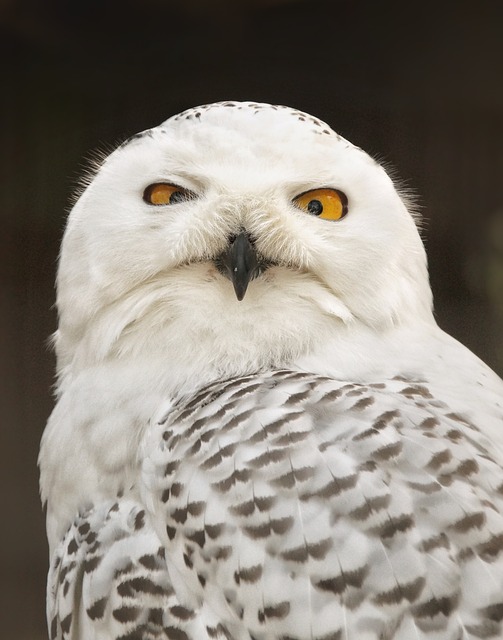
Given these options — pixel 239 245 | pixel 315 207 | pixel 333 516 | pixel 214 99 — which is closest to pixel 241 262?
pixel 239 245

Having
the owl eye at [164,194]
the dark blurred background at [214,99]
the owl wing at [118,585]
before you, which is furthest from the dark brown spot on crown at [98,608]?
the dark blurred background at [214,99]

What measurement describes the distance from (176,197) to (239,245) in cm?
15

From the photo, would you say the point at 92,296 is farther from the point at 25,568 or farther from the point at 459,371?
the point at 25,568

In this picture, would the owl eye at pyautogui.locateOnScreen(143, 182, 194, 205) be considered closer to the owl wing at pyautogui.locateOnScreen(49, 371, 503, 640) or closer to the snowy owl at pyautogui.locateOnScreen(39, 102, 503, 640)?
the snowy owl at pyautogui.locateOnScreen(39, 102, 503, 640)

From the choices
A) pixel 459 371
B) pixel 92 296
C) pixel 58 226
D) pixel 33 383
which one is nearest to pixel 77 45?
pixel 58 226

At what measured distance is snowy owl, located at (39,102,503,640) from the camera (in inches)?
47.8

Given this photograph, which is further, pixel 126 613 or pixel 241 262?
pixel 241 262

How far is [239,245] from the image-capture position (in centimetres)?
144

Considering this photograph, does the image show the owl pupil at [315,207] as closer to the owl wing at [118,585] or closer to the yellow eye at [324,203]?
the yellow eye at [324,203]

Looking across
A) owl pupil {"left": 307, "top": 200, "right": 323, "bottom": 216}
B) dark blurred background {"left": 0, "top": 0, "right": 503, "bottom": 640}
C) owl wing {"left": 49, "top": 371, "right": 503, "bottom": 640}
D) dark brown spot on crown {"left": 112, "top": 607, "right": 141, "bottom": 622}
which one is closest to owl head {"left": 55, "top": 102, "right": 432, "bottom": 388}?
owl pupil {"left": 307, "top": 200, "right": 323, "bottom": 216}

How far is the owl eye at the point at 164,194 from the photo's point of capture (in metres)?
1.53

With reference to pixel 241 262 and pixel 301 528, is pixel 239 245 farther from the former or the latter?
pixel 301 528

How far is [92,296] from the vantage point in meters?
1.56

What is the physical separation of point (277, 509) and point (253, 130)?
56cm
